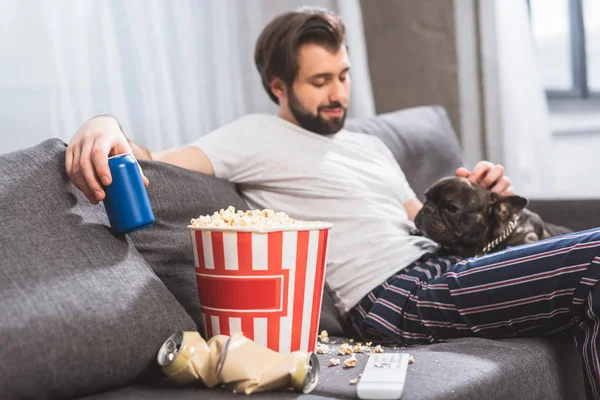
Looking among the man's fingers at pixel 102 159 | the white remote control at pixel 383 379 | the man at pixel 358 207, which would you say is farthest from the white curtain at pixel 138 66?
the white remote control at pixel 383 379

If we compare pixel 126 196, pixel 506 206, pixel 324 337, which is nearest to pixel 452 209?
pixel 506 206

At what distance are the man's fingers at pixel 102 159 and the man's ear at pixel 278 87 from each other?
899mm

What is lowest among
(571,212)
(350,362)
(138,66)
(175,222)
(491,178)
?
(571,212)

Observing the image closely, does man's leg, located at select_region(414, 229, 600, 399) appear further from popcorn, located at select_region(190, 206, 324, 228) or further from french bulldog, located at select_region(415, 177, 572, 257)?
popcorn, located at select_region(190, 206, 324, 228)

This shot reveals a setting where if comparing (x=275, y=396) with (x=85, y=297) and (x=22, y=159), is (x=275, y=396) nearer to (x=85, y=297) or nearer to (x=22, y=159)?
(x=85, y=297)

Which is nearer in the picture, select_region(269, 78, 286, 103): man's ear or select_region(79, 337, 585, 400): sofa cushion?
select_region(79, 337, 585, 400): sofa cushion

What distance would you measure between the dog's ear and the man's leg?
0.43 meters

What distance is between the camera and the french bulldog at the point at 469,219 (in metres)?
2.13

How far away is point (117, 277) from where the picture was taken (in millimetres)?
1368

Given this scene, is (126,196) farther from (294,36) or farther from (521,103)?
(521,103)

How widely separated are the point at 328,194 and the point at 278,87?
1.36 feet

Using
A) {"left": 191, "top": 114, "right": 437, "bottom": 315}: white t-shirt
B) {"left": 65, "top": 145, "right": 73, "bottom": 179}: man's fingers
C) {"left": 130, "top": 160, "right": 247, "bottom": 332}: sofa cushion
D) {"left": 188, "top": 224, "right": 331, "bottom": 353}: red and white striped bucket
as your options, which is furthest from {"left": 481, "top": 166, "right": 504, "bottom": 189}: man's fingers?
{"left": 65, "top": 145, "right": 73, "bottom": 179}: man's fingers

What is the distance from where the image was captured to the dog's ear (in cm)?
216

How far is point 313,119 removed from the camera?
2.17 metres
